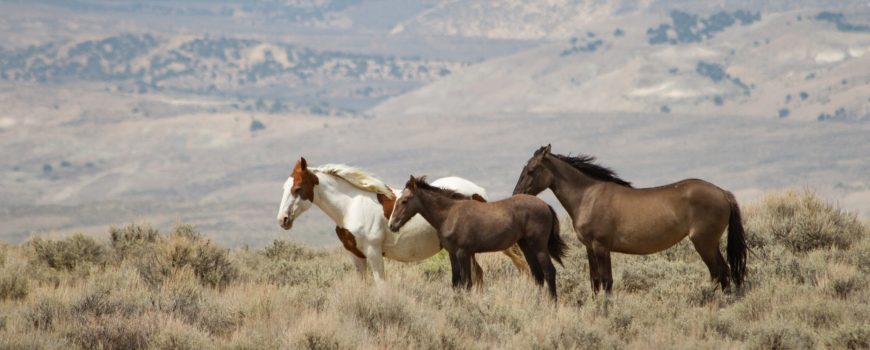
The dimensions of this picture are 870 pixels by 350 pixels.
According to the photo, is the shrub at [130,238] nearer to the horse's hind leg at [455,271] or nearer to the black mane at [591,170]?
the horse's hind leg at [455,271]

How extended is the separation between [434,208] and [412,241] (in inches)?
27.2

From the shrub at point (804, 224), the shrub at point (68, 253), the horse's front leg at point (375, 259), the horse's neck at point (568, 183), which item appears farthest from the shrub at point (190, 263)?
the shrub at point (804, 224)

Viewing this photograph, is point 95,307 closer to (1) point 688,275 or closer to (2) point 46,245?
(2) point 46,245

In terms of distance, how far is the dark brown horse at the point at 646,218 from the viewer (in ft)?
41.5

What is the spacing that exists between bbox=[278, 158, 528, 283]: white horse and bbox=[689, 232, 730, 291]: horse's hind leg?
2.32 meters

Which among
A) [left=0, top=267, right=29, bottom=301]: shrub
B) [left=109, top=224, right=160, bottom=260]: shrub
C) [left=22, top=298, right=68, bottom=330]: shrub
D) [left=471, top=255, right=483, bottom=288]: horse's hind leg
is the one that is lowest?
[left=471, top=255, right=483, bottom=288]: horse's hind leg

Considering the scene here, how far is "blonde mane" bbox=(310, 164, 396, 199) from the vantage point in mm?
13570

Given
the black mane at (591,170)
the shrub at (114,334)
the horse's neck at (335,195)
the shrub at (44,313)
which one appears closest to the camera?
the shrub at (114,334)

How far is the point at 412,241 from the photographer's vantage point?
1338 cm

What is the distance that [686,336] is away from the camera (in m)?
11.4

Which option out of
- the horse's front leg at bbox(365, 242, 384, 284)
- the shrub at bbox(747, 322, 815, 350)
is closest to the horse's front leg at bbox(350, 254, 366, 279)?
the horse's front leg at bbox(365, 242, 384, 284)

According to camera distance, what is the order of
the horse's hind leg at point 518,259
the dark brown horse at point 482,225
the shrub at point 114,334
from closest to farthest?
the shrub at point 114,334
the dark brown horse at point 482,225
the horse's hind leg at point 518,259

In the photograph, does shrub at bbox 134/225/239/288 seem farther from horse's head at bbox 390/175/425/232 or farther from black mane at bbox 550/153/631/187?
black mane at bbox 550/153/631/187

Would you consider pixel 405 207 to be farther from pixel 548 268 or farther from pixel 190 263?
pixel 190 263
